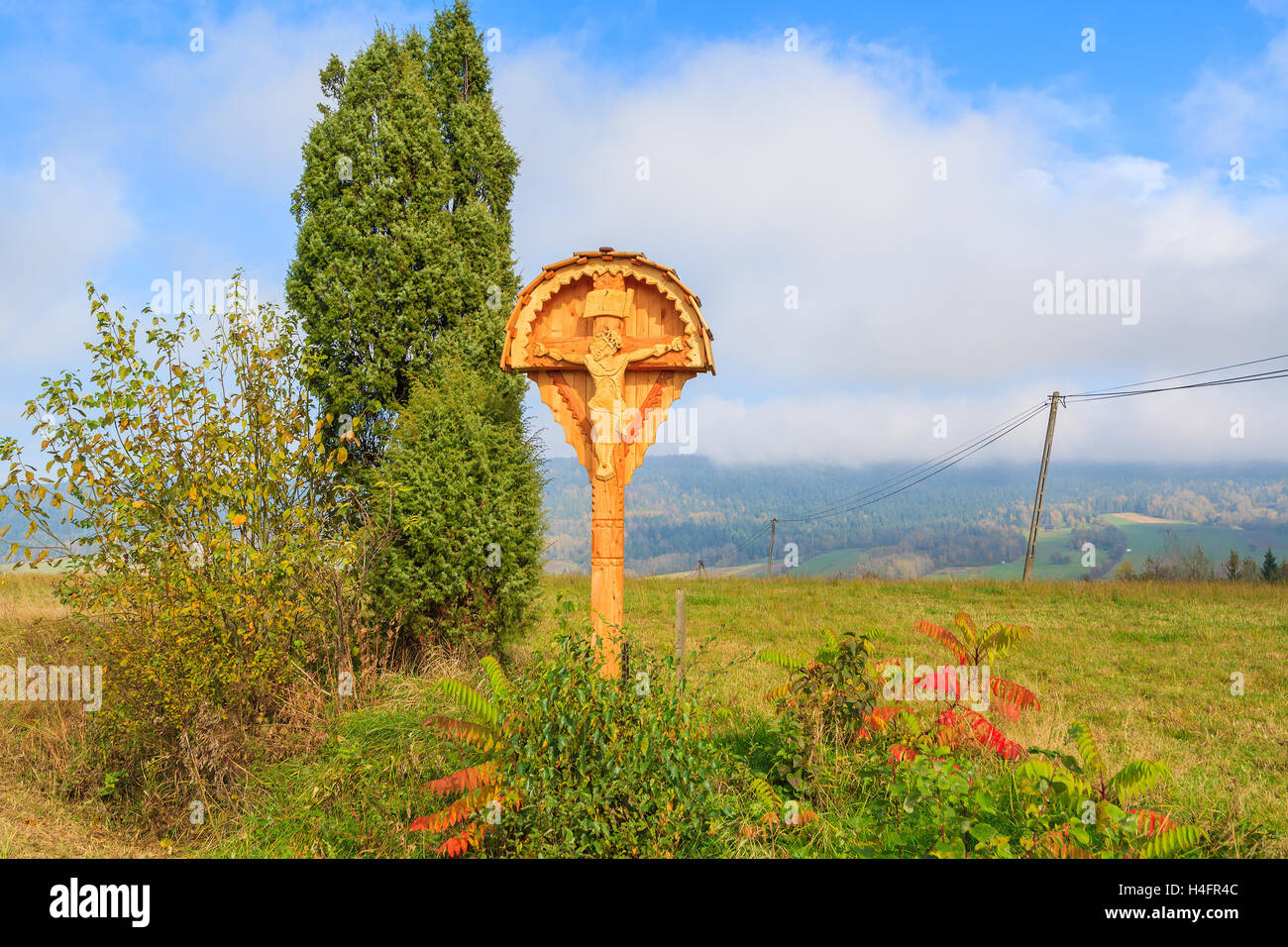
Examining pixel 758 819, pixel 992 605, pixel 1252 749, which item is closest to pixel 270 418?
pixel 758 819

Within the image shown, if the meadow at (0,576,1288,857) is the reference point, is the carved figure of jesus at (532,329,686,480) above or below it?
above

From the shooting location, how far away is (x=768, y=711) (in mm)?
7152

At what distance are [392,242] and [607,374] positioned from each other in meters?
4.35

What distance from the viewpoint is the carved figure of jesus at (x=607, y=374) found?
635 centimetres

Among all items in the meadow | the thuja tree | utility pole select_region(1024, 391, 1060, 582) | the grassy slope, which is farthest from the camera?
utility pole select_region(1024, 391, 1060, 582)

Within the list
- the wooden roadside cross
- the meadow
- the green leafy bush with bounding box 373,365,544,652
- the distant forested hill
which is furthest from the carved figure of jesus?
the distant forested hill

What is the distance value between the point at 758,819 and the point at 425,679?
3.81 meters

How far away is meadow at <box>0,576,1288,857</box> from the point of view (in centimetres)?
513

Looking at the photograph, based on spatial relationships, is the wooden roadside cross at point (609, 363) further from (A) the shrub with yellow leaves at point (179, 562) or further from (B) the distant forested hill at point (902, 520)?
(B) the distant forested hill at point (902, 520)

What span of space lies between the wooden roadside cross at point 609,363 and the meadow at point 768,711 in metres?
1.38

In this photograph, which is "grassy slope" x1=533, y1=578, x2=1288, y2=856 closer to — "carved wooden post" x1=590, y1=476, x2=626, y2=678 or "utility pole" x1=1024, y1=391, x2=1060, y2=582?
"carved wooden post" x1=590, y1=476, x2=626, y2=678
